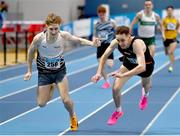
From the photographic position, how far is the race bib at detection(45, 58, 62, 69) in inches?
432

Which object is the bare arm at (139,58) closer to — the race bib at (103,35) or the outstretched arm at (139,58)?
the outstretched arm at (139,58)

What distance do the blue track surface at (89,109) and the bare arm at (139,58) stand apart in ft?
3.60

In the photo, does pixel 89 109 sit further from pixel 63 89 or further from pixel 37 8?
pixel 37 8

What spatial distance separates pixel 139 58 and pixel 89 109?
3.46m

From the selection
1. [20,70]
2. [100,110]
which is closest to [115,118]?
[100,110]

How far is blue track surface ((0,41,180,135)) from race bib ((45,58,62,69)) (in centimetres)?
106

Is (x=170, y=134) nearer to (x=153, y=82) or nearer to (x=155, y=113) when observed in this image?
(x=155, y=113)

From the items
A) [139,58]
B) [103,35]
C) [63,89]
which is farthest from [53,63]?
[103,35]

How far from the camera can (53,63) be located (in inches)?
432

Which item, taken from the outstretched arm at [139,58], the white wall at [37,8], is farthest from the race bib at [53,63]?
the white wall at [37,8]

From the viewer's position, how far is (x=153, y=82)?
18.9 meters

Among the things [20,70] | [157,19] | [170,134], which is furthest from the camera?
[20,70]

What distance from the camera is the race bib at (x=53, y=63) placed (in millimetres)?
10977

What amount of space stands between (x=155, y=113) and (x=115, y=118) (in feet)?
6.52
